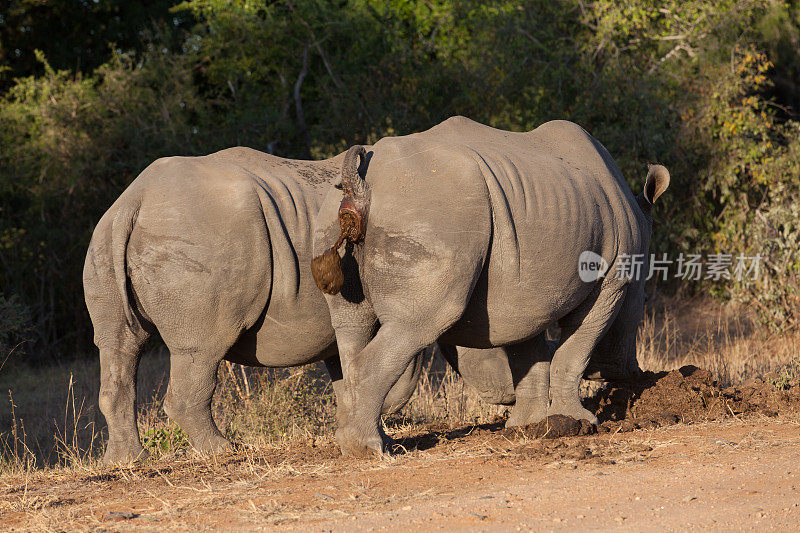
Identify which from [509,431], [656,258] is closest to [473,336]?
[509,431]

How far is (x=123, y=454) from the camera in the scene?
18.9ft

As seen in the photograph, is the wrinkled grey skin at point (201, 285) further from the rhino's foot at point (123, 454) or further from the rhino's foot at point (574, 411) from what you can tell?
the rhino's foot at point (574, 411)

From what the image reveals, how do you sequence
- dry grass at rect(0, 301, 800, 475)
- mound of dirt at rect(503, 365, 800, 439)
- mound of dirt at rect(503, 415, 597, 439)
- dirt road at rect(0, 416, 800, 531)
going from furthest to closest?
dry grass at rect(0, 301, 800, 475) → mound of dirt at rect(503, 365, 800, 439) → mound of dirt at rect(503, 415, 597, 439) → dirt road at rect(0, 416, 800, 531)

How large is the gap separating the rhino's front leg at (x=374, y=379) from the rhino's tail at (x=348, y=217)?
40 cm

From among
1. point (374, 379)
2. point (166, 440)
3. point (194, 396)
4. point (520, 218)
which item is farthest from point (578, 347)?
point (166, 440)

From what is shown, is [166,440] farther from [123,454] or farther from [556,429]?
[556,429]

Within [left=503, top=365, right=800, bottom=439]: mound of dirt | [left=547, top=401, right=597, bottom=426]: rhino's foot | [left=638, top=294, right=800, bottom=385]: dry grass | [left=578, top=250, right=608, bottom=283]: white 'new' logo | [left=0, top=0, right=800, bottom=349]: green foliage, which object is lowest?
[left=638, top=294, right=800, bottom=385]: dry grass

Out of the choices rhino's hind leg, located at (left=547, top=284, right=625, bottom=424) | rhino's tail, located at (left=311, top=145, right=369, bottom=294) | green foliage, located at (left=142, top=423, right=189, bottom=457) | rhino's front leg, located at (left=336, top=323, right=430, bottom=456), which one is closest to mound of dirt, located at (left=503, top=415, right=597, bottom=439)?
rhino's hind leg, located at (left=547, top=284, right=625, bottom=424)

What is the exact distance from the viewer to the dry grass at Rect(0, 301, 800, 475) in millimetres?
6559

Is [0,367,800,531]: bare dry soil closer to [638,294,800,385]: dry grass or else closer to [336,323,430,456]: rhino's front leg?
[336,323,430,456]: rhino's front leg

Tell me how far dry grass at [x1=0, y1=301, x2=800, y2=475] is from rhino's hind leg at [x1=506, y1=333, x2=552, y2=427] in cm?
78

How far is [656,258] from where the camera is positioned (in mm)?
13625

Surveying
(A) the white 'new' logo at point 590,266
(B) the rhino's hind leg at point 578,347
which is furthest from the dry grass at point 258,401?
(A) the white 'new' logo at point 590,266

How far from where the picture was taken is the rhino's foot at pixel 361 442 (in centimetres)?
512
